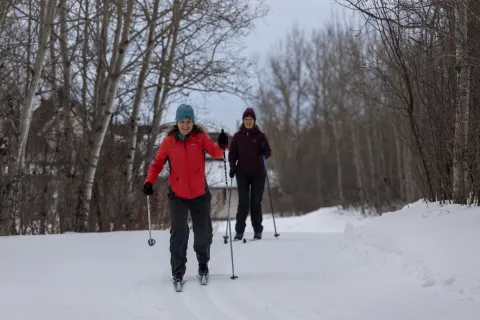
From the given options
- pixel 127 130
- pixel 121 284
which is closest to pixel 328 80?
pixel 127 130

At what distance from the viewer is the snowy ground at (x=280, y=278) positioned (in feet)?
13.2

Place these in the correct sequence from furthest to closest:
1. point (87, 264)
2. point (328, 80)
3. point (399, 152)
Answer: point (328, 80) → point (399, 152) → point (87, 264)

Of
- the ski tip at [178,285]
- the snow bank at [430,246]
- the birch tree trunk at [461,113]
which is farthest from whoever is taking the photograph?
the birch tree trunk at [461,113]

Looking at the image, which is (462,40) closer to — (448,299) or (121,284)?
(448,299)

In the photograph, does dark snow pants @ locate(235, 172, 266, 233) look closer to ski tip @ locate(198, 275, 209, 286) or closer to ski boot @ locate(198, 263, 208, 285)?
ski boot @ locate(198, 263, 208, 285)

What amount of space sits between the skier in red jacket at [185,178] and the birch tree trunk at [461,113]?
271cm

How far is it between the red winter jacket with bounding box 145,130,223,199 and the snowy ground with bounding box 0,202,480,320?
3.10 feet

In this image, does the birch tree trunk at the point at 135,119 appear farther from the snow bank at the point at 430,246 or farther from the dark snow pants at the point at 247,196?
the snow bank at the point at 430,246

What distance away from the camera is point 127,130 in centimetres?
1298

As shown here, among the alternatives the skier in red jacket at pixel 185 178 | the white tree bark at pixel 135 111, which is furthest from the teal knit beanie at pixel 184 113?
the white tree bark at pixel 135 111

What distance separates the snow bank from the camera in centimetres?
424

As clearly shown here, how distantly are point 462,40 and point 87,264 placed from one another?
497 cm

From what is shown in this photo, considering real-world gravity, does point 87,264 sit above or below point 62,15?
below

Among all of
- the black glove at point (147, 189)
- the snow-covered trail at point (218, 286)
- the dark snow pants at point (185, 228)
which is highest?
the black glove at point (147, 189)
